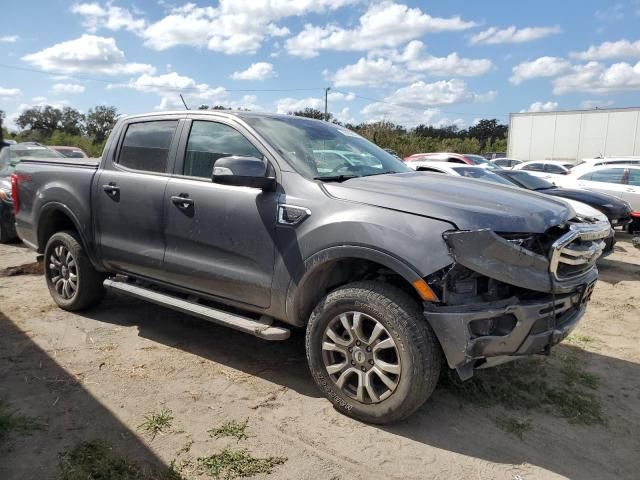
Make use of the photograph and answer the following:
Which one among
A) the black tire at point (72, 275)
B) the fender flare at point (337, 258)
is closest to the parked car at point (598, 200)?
the fender flare at point (337, 258)

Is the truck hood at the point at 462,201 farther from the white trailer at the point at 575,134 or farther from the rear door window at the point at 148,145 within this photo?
the white trailer at the point at 575,134

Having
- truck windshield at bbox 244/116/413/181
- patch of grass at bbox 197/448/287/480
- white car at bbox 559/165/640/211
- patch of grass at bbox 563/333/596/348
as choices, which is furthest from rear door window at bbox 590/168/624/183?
patch of grass at bbox 197/448/287/480

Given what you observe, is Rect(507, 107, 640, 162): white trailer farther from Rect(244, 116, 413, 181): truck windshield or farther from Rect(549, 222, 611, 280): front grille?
Rect(549, 222, 611, 280): front grille

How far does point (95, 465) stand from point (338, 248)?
175cm

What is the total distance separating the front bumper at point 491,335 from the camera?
2.82 m

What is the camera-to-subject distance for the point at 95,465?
2.72 meters

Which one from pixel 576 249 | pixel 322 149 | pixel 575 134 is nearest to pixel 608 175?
pixel 576 249

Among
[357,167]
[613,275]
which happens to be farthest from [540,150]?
[357,167]

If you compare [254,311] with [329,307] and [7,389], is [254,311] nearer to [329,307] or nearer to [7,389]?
[329,307]

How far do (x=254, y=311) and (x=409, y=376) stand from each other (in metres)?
1.23

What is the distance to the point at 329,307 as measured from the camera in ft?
10.6

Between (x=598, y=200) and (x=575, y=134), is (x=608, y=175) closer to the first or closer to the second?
(x=598, y=200)

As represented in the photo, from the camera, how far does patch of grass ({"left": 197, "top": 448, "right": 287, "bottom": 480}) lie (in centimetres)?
273

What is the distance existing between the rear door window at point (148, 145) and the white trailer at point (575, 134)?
90.3 feet
